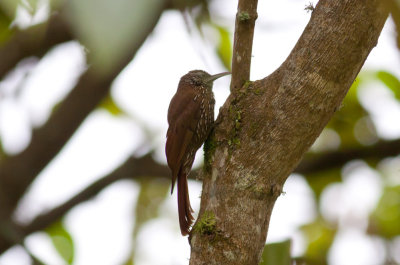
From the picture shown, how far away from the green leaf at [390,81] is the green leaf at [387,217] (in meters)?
0.68

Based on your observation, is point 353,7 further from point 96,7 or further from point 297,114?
point 96,7

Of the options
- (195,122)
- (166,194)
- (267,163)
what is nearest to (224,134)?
(267,163)

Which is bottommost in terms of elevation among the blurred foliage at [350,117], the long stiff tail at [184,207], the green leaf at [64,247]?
the green leaf at [64,247]

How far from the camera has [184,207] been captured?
9.77ft

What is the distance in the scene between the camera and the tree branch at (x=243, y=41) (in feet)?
7.04

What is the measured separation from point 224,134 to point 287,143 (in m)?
0.28

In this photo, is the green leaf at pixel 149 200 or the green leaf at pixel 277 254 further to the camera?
the green leaf at pixel 149 200

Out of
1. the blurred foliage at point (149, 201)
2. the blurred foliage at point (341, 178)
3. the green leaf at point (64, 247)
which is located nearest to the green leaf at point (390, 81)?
the blurred foliage at point (341, 178)

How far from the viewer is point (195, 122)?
307 cm

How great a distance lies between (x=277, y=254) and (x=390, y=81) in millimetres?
1846

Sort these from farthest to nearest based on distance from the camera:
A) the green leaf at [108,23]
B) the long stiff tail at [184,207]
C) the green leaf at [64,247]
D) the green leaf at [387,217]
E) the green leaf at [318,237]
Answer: the green leaf at [318,237] < the green leaf at [387,217] < the long stiff tail at [184,207] < the green leaf at [64,247] < the green leaf at [108,23]

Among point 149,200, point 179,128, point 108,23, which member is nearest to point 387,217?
point 179,128

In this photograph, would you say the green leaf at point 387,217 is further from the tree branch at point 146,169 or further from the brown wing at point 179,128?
the brown wing at point 179,128

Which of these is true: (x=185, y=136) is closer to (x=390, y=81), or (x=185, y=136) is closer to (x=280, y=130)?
(x=280, y=130)
